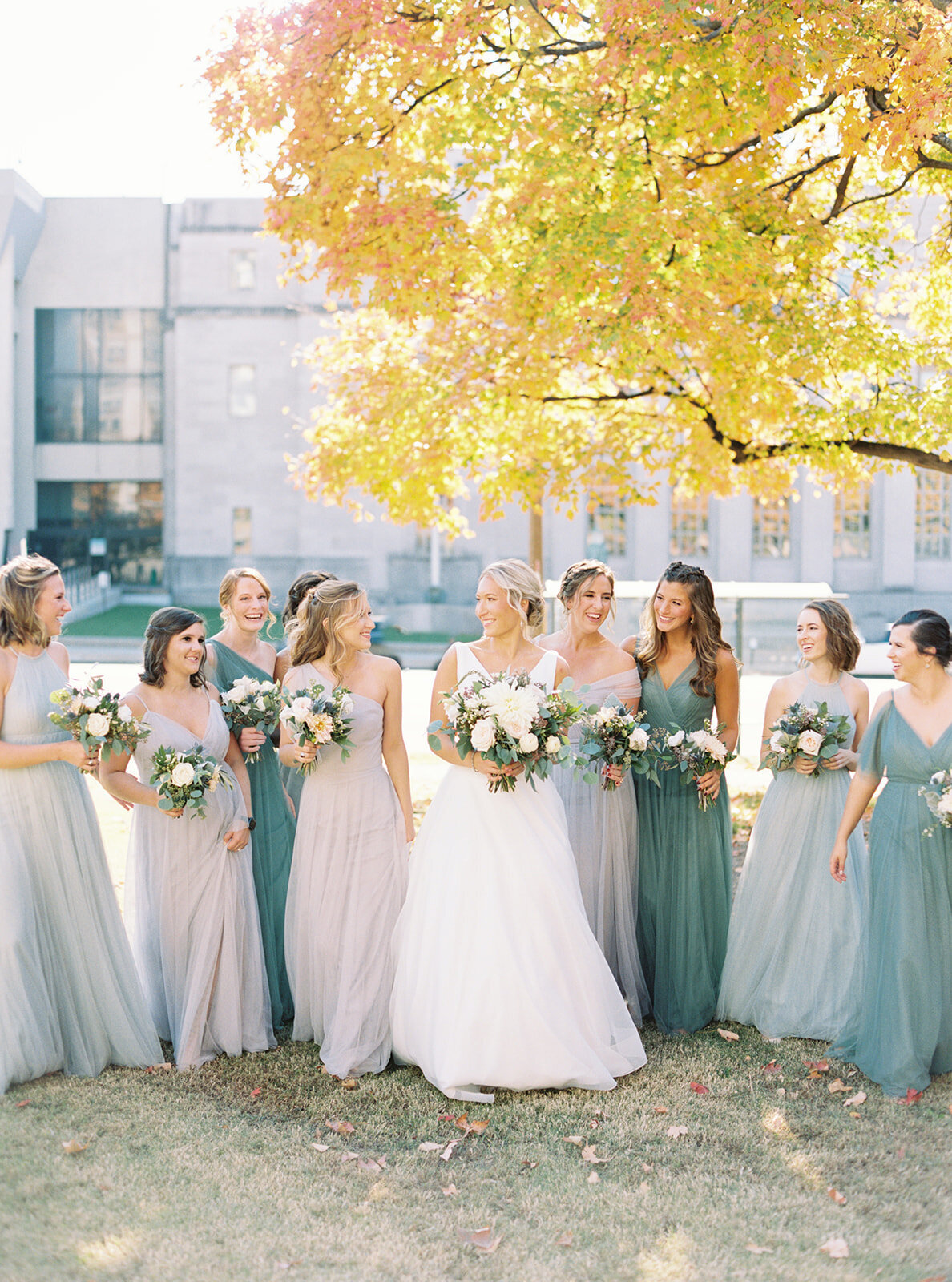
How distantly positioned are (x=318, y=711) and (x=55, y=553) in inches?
1714

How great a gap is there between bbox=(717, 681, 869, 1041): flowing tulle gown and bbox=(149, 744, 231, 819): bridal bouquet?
10.2ft

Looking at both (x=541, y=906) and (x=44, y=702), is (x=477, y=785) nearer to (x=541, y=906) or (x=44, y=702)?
(x=541, y=906)

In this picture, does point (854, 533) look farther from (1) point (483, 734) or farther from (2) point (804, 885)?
(1) point (483, 734)

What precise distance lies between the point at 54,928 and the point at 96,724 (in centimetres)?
109

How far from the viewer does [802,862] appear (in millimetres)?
6348

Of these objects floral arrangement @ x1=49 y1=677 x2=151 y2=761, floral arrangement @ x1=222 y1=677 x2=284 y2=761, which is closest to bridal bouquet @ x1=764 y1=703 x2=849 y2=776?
floral arrangement @ x1=222 y1=677 x2=284 y2=761

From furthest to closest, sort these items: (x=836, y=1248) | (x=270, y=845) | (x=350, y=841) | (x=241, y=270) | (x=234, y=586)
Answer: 1. (x=241, y=270)
2. (x=234, y=586)
3. (x=270, y=845)
4. (x=350, y=841)
5. (x=836, y=1248)

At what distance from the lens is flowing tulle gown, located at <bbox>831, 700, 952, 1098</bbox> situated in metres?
5.41

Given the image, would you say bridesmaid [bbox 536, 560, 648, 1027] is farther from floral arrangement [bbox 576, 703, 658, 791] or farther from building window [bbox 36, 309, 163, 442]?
building window [bbox 36, 309, 163, 442]

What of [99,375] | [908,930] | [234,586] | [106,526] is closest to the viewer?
[908,930]

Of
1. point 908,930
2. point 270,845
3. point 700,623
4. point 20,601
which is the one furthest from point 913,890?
point 20,601

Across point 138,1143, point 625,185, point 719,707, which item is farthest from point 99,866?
point 625,185

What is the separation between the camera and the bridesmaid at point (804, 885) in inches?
244

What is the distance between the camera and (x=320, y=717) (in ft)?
17.6
